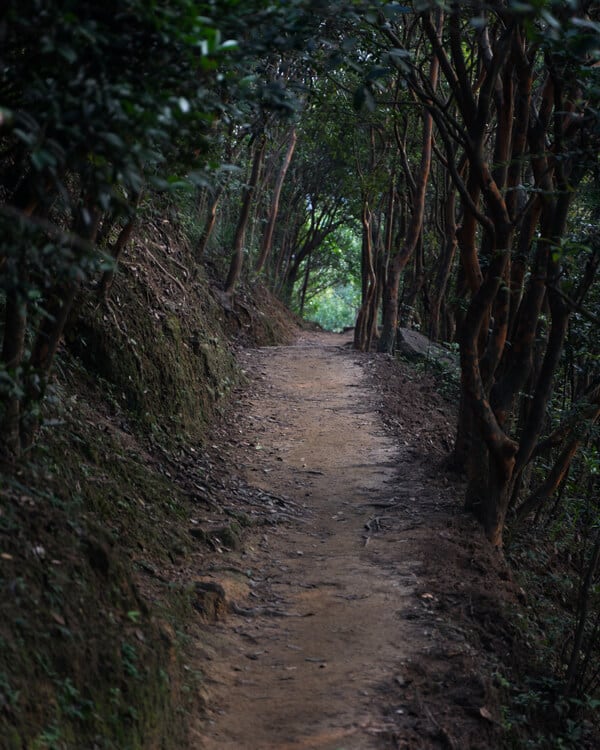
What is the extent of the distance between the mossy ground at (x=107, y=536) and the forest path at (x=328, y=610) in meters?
0.50

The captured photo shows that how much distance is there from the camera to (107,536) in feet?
18.0

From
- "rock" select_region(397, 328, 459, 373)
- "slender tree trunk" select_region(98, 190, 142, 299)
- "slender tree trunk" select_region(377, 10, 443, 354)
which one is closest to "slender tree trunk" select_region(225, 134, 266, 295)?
"slender tree trunk" select_region(377, 10, 443, 354)

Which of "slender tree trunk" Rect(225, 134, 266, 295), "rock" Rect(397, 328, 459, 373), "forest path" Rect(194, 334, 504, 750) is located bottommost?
"forest path" Rect(194, 334, 504, 750)

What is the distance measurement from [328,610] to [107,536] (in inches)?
90.4

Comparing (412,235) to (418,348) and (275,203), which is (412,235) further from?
(275,203)

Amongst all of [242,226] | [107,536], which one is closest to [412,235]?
[242,226]

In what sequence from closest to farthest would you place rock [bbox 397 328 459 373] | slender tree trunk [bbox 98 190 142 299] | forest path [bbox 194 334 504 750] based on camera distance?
1. forest path [bbox 194 334 504 750]
2. slender tree trunk [bbox 98 190 142 299]
3. rock [bbox 397 328 459 373]

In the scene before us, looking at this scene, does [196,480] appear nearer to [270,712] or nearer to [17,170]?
[270,712]

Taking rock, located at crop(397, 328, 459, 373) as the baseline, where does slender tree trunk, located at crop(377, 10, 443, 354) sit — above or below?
above

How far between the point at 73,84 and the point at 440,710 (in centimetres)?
463

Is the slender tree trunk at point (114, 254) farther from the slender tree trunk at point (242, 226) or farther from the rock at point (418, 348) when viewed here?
the rock at point (418, 348)

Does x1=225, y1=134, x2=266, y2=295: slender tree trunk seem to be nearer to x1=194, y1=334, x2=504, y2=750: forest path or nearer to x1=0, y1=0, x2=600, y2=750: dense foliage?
x1=0, y1=0, x2=600, y2=750: dense foliage

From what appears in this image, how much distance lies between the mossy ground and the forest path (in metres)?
0.50

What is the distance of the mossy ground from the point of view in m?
4.16
